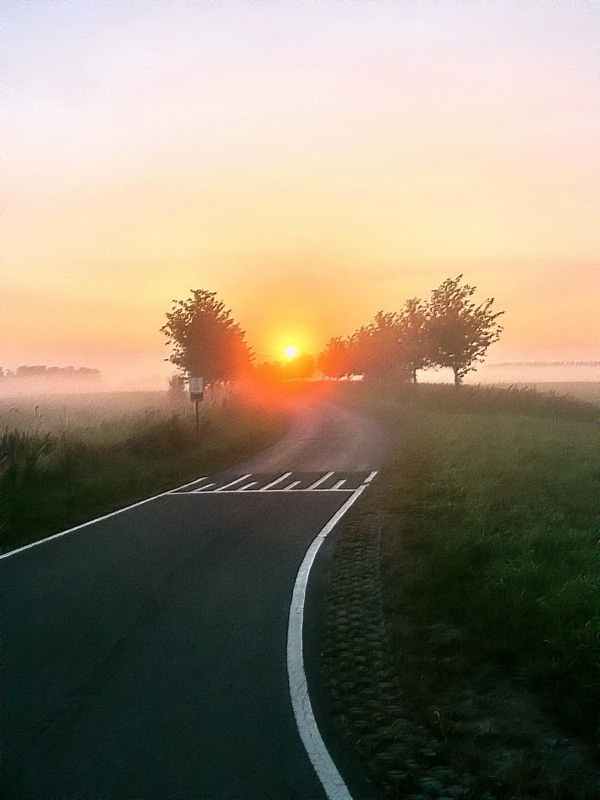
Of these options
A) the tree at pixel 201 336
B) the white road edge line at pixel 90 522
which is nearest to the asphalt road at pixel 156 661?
the white road edge line at pixel 90 522

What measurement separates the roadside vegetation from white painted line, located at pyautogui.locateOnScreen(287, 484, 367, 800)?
28 centimetres

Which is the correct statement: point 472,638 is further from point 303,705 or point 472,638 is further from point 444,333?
point 444,333

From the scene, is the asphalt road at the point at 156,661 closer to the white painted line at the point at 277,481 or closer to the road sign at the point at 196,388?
the white painted line at the point at 277,481

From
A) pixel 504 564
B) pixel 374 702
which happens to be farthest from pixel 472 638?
pixel 504 564

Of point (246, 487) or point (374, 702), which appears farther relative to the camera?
point (246, 487)

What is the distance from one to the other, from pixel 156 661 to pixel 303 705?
165 cm

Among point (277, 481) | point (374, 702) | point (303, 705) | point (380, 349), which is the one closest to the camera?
point (303, 705)

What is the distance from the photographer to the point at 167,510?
1454cm

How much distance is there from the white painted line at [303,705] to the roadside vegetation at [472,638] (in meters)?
0.28

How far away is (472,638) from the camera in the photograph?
7.22 m

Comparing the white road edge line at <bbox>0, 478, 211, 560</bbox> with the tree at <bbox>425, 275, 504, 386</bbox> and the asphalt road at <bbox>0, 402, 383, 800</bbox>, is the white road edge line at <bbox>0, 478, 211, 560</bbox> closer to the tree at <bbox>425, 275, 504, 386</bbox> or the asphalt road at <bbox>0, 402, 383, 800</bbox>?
the asphalt road at <bbox>0, 402, 383, 800</bbox>

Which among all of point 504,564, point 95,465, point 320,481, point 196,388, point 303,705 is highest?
point 196,388

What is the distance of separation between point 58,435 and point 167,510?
8.45 metres

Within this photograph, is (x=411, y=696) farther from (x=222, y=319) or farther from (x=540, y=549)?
(x=222, y=319)
